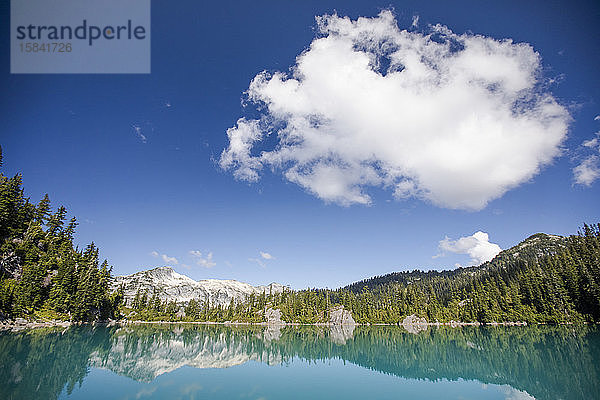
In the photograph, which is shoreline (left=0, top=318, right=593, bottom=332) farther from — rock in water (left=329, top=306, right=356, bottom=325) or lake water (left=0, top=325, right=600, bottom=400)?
lake water (left=0, top=325, right=600, bottom=400)

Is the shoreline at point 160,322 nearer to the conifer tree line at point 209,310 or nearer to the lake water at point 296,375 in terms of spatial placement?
the conifer tree line at point 209,310

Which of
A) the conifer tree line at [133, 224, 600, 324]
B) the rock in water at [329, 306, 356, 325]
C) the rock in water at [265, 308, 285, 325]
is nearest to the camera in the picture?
the conifer tree line at [133, 224, 600, 324]

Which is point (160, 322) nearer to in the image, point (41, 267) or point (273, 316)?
Result: point (273, 316)

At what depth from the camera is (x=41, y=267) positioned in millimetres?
51500

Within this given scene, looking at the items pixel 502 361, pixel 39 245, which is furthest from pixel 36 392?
pixel 39 245

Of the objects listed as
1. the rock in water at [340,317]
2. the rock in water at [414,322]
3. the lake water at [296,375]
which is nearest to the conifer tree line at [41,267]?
the lake water at [296,375]

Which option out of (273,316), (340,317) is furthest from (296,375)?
(340,317)

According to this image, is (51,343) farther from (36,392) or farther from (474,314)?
(474,314)

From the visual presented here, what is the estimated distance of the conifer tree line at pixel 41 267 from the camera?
1823 inches

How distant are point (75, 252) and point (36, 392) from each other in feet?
209

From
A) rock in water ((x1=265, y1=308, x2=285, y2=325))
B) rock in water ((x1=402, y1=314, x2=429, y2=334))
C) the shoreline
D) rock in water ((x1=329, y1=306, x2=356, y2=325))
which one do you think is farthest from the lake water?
rock in water ((x1=329, y1=306, x2=356, y2=325))

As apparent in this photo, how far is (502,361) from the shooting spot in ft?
94.1

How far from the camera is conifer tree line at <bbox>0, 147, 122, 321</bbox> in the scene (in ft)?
152

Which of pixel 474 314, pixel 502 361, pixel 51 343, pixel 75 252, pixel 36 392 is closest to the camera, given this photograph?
pixel 36 392
